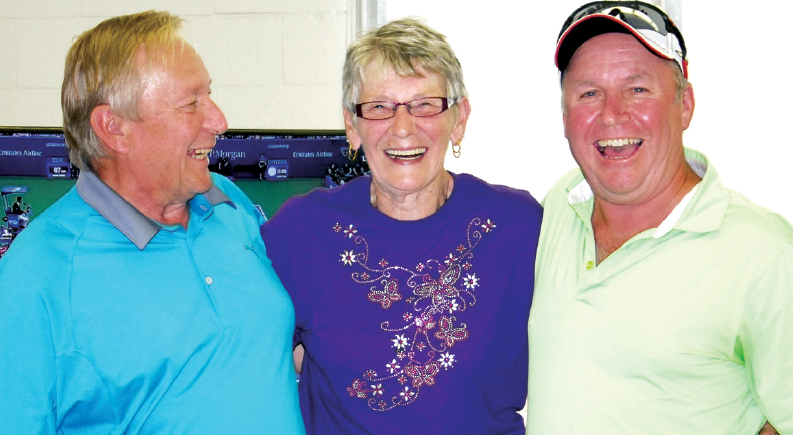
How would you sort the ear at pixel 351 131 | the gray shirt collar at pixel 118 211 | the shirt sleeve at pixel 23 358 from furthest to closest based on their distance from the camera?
1. the ear at pixel 351 131
2. the gray shirt collar at pixel 118 211
3. the shirt sleeve at pixel 23 358

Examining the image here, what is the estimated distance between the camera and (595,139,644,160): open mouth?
1407 mm

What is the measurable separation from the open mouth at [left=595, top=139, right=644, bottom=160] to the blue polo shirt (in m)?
0.79

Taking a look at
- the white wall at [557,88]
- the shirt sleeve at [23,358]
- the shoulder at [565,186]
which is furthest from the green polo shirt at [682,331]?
the white wall at [557,88]

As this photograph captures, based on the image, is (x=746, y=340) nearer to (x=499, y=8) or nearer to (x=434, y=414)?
(x=434, y=414)

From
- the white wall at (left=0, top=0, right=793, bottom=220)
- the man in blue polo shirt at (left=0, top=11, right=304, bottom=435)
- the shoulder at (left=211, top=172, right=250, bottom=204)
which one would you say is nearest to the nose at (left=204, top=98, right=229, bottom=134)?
the man in blue polo shirt at (left=0, top=11, right=304, bottom=435)

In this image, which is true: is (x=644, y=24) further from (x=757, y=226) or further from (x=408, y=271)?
(x=408, y=271)

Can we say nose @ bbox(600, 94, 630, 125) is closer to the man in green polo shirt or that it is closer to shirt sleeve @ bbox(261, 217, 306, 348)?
the man in green polo shirt

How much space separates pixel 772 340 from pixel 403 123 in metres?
0.89

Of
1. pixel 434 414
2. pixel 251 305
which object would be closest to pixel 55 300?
pixel 251 305

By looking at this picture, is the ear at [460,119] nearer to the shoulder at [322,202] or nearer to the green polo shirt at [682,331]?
the shoulder at [322,202]

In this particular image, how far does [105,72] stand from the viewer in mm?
1358

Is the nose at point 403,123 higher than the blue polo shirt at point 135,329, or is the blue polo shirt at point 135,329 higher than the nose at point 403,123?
the nose at point 403,123

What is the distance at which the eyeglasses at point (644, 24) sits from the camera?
4.51ft

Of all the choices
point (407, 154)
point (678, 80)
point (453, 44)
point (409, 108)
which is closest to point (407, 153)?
point (407, 154)
